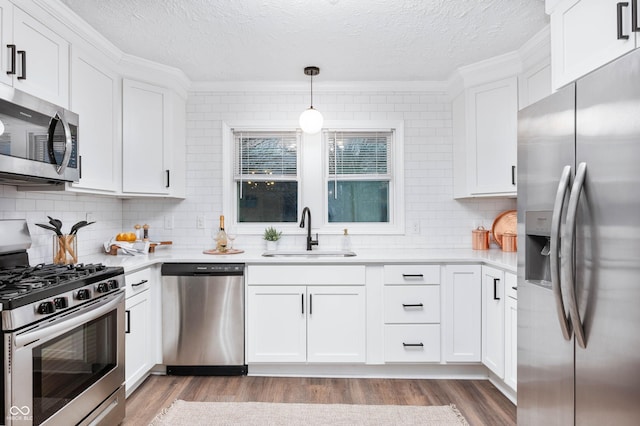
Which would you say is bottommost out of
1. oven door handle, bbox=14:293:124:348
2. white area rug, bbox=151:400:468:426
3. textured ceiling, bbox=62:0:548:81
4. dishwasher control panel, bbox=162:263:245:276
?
white area rug, bbox=151:400:468:426

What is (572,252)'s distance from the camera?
1.39 meters

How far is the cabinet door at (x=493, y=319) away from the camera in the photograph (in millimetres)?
2627

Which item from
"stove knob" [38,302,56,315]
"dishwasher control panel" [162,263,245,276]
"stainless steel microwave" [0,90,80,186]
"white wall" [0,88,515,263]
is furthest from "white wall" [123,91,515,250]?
"stove knob" [38,302,56,315]

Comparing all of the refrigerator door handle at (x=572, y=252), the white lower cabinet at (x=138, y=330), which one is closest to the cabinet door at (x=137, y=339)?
the white lower cabinet at (x=138, y=330)

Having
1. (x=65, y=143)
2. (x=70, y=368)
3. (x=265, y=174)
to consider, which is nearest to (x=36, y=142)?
(x=65, y=143)

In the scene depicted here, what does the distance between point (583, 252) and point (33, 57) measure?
2664mm

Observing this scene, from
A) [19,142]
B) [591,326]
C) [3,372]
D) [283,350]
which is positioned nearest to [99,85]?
[19,142]

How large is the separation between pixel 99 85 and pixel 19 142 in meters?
1.00

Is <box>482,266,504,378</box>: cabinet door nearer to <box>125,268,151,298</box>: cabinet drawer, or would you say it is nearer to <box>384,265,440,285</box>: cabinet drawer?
<box>384,265,440,285</box>: cabinet drawer

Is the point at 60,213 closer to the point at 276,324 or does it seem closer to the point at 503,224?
the point at 276,324

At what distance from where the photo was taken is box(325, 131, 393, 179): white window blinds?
3672 millimetres

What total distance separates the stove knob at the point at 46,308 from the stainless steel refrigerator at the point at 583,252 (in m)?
1.98

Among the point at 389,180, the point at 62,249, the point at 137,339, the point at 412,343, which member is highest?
the point at 389,180

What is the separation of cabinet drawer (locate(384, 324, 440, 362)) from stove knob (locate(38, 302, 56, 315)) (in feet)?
6.88
